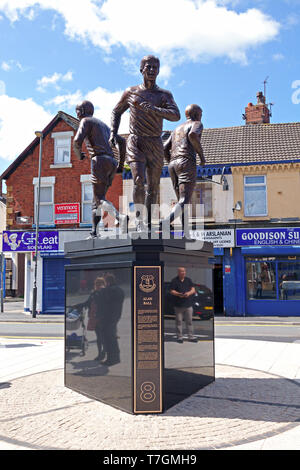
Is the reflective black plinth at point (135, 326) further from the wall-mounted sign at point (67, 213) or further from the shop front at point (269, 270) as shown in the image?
the wall-mounted sign at point (67, 213)

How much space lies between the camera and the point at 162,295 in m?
5.86

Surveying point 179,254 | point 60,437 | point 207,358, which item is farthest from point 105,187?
point 60,437

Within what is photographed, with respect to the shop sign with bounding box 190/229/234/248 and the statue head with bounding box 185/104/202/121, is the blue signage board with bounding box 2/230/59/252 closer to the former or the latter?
the shop sign with bounding box 190/229/234/248

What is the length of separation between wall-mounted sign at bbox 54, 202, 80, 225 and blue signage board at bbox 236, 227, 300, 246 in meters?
8.03

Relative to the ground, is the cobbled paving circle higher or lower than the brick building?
lower

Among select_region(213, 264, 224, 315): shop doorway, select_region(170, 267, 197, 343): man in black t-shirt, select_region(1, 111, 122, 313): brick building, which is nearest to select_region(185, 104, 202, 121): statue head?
select_region(170, 267, 197, 343): man in black t-shirt

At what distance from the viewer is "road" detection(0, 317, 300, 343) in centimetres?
1385

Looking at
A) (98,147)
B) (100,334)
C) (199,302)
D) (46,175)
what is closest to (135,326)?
(100,334)

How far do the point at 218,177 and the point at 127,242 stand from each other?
16760 millimetres

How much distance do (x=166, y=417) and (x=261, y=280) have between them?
16495 millimetres

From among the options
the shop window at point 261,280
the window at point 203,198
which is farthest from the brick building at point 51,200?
the shop window at point 261,280

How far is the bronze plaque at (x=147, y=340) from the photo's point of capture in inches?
223

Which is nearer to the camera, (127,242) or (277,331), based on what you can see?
(127,242)
